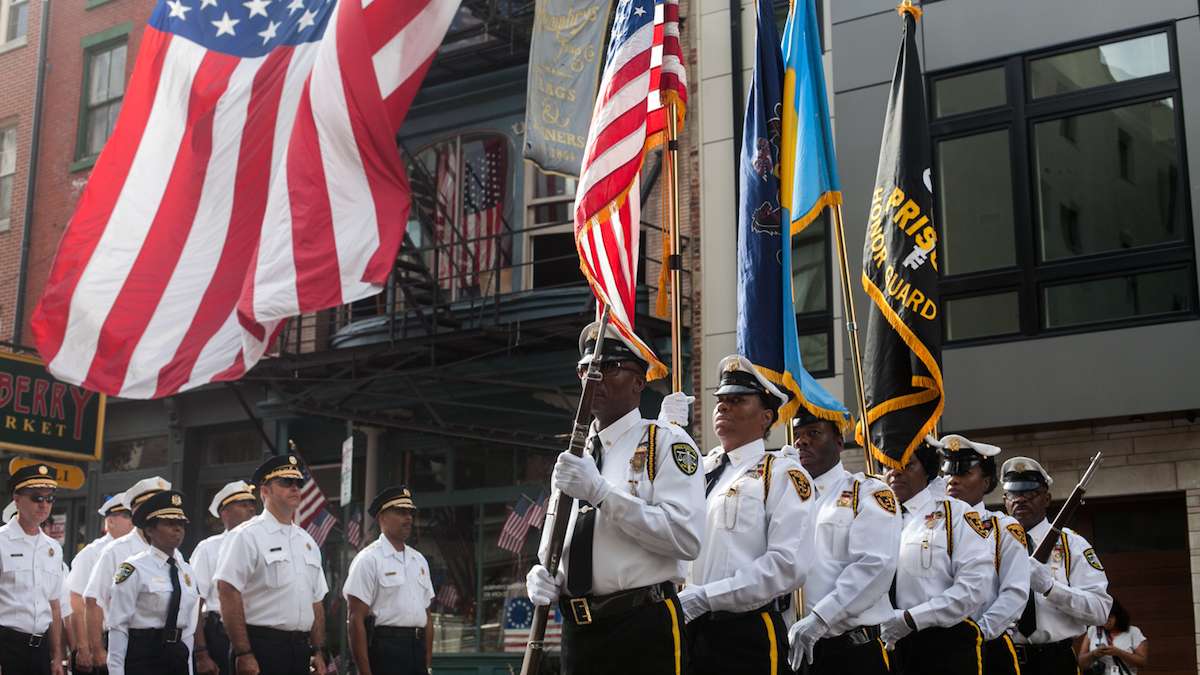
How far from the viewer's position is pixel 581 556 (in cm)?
597

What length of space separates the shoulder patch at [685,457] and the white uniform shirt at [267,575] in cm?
531

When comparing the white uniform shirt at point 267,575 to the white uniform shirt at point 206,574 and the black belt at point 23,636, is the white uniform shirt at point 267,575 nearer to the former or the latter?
the black belt at point 23,636

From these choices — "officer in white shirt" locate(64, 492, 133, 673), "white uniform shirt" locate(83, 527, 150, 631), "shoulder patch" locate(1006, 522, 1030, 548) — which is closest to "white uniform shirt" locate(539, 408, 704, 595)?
"shoulder patch" locate(1006, 522, 1030, 548)

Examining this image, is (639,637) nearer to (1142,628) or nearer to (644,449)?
(644,449)

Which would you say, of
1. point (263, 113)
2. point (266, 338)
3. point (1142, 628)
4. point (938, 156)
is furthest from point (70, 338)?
point (1142, 628)

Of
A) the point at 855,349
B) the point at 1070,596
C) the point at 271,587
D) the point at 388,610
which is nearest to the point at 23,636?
the point at 271,587

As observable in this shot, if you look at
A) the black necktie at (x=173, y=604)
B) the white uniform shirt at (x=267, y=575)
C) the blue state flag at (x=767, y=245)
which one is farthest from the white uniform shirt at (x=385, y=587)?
the blue state flag at (x=767, y=245)

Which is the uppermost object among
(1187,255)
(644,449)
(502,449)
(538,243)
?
(538,243)

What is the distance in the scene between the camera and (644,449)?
6090mm

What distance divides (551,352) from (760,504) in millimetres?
10194

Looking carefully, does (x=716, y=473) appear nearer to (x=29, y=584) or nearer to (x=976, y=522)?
(x=976, y=522)

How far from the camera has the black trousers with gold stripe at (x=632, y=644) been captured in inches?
231

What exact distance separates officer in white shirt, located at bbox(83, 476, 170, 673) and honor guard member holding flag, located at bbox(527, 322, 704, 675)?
6.91 meters

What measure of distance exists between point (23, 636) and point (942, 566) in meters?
7.61
